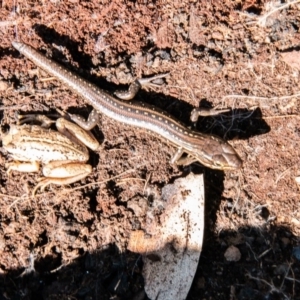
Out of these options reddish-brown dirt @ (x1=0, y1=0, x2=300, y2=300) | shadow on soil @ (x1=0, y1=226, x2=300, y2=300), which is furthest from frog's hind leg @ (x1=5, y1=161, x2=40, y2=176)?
shadow on soil @ (x1=0, y1=226, x2=300, y2=300)

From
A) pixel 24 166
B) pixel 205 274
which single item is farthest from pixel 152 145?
→ pixel 205 274

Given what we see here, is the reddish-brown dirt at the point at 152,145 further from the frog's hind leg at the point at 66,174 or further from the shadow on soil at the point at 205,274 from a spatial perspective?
the frog's hind leg at the point at 66,174

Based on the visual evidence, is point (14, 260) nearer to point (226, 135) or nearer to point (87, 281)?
point (87, 281)

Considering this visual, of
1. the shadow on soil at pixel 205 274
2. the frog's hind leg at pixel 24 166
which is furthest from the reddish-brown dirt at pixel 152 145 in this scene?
the frog's hind leg at pixel 24 166

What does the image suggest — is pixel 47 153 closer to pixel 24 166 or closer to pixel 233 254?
pixel 24 166

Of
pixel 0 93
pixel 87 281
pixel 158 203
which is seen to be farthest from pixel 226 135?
pixel 0 93
